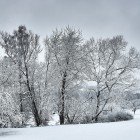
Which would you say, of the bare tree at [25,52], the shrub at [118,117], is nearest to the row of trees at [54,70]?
the bare tree at [25,52]

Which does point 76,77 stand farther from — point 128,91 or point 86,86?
point 128,91

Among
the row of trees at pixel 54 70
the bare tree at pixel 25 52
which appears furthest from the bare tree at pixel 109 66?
the bare tree at pixel 25 52

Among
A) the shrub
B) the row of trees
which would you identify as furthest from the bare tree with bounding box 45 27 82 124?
the shrub

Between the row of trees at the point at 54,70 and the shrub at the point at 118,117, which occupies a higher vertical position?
the row of trees at the point at 54,70

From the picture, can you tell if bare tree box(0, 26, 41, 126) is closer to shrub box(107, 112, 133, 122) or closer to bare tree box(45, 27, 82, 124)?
bare tree box(45, 27, 82, 124)

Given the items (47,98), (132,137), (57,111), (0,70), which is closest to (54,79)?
(47,98)

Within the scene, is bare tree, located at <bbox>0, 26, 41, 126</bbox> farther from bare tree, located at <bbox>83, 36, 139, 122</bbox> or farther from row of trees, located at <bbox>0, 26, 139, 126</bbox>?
bare tree, located at <bbox>83, 36, 139, 122</bbox>

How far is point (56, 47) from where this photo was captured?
2011 centimetres

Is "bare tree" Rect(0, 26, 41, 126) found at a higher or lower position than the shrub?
higher

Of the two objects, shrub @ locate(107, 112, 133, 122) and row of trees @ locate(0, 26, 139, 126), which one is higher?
row of trees @ locate(0, 26, 139, 126)

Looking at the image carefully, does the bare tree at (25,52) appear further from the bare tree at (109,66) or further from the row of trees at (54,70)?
the bare tree at (109,66)

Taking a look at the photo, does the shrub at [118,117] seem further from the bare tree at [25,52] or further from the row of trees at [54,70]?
the bare tree at [25,52]

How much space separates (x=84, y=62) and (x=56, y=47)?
3.09 m

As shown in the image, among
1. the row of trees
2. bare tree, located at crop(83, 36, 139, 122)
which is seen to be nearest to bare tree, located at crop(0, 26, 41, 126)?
the row of trees
